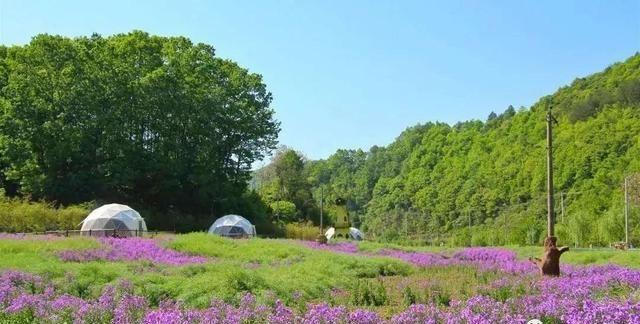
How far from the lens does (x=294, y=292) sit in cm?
1202

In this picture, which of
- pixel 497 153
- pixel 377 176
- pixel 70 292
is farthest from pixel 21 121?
pixel 377 176

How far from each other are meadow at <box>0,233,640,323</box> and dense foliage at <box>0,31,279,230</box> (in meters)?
29.5

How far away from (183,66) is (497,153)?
56.1m

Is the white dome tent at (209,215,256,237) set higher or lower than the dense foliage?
lower

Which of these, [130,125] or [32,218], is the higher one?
[130,125]

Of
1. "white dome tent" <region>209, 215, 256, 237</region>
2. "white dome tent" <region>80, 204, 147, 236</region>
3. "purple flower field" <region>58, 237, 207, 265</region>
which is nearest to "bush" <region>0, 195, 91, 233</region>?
"white dome tent" <region>80, 204, 147, 236</region>

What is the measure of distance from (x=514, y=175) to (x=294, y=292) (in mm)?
79451

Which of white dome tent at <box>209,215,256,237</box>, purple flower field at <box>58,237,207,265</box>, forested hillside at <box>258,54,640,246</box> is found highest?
forested hillside at <box>258,54,640,246</box>

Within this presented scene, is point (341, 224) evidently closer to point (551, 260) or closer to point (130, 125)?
point (130, 125)

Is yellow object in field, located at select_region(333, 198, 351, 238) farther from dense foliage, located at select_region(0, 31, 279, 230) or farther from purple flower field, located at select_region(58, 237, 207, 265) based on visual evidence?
purple flower field, located at select_region(58, 237, 207, 265)

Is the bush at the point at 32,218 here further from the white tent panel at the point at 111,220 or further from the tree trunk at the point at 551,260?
the tree trunk at the point at 551,260

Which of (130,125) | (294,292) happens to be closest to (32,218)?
(130,125)

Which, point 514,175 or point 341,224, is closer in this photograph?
point 341,224

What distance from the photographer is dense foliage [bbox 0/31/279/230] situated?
163 feet
